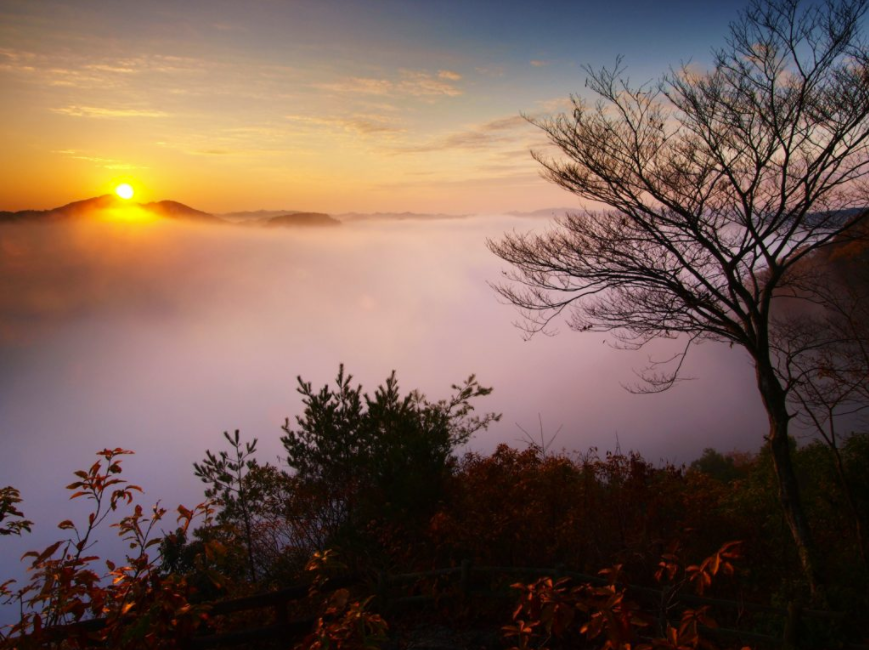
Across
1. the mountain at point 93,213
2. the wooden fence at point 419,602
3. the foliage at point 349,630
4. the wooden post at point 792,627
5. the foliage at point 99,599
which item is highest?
the mountain at point 93,213

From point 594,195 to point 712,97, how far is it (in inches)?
77.9

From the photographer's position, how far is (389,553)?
7660 millimetres

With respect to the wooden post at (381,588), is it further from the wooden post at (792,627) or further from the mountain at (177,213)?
the mountain at (177,213)

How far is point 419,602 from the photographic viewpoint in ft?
22.8

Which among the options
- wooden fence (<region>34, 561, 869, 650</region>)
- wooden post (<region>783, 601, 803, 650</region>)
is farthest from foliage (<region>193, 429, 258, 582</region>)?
wooden post (<region>783, 601, 803, 650</region>)

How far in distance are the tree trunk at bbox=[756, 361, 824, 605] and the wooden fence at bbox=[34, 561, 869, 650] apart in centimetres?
166

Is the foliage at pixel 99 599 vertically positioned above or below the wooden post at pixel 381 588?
above

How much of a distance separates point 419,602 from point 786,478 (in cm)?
510

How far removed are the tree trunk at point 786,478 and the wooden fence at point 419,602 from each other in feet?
5.44

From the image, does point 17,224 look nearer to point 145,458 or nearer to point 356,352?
point 145,458

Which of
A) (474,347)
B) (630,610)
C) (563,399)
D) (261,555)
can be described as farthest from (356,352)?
(630,610)

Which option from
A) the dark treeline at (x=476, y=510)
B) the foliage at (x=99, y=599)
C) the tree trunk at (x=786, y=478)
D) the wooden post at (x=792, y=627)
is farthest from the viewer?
the dark treeline at (x=476, y=510)

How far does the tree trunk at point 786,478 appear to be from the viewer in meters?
7.11

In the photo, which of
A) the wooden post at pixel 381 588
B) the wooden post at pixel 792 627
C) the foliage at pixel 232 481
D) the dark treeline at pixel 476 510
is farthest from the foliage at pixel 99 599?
the foliage at pixel 232 481
